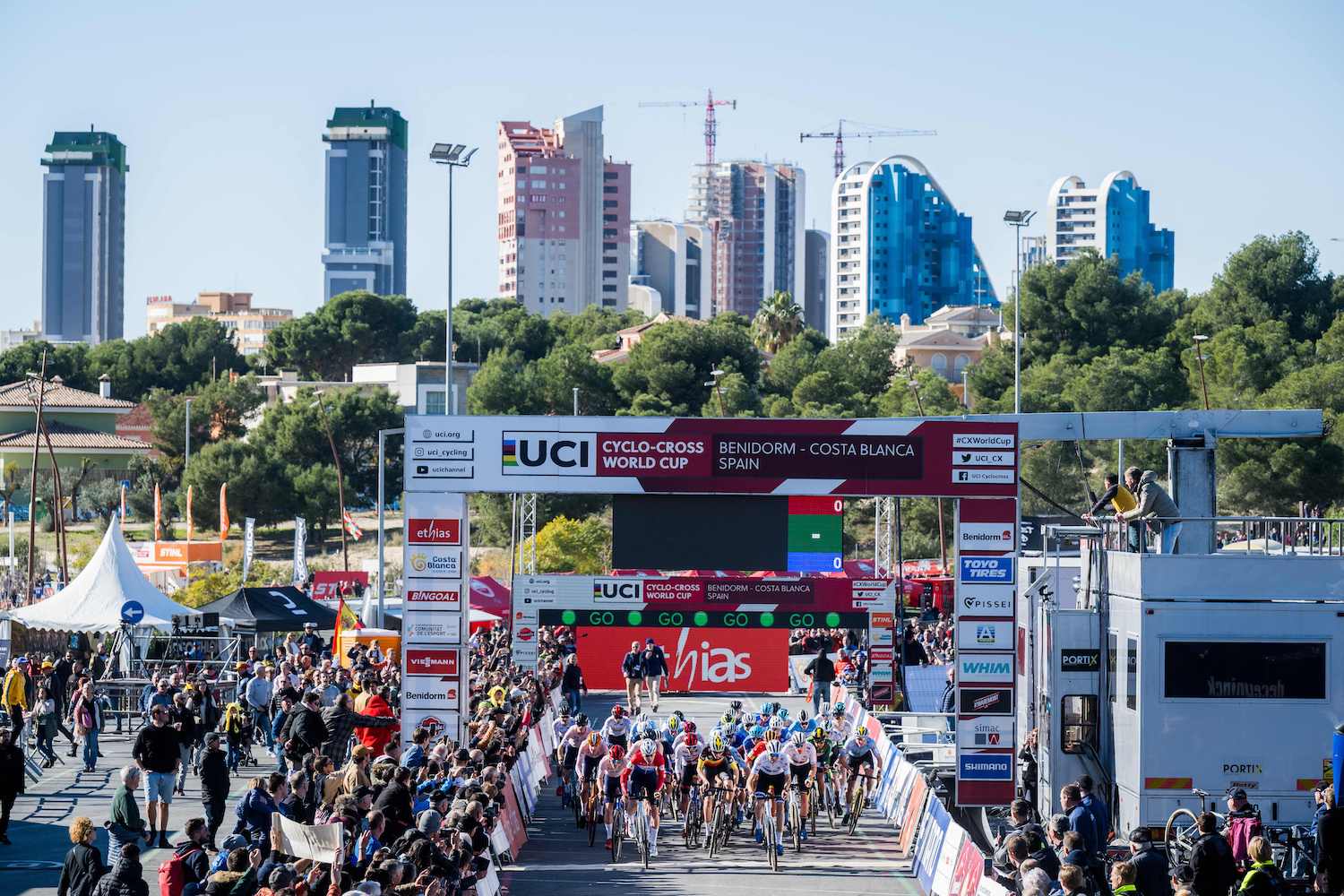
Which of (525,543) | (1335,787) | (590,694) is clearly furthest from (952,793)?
(525,543)

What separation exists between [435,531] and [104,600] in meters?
13.7

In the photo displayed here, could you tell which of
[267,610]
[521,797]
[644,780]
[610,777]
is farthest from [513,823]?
[267,610]

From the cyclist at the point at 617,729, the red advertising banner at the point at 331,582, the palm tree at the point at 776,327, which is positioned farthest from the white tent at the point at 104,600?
the palm tree at the point at 776,327

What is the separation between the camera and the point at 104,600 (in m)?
31.3

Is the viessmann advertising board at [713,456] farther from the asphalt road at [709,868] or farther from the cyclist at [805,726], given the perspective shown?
the asphalt road at [709,868]

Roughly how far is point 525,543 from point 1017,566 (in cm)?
4562

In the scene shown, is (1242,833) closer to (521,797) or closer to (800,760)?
(800,760)

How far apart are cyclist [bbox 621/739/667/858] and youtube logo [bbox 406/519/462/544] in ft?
10.9

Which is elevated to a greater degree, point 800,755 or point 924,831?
point 800,755

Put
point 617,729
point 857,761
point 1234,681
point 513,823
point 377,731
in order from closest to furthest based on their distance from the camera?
point 1234,681
point 513,823
point 377,731
point 857,761
point 617,729

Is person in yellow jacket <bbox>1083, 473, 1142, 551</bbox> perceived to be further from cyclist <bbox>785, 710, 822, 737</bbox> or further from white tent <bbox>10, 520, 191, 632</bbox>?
white tent <bbox>10, 520, 191, 632</bbox>

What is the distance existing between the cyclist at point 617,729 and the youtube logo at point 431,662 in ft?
7.53

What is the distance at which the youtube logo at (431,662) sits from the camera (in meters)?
20.2

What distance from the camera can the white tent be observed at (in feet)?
101
